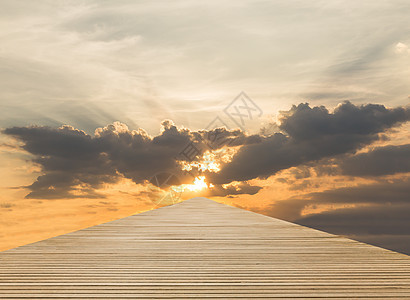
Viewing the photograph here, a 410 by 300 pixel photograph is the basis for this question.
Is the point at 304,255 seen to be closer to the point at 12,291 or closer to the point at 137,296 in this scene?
the point at 137,296

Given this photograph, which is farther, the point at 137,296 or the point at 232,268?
the point at 232,268

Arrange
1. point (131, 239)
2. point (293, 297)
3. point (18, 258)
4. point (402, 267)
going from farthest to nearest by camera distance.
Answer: point (131, 239), point (18, 258), point (402, 267), point (293, 297)

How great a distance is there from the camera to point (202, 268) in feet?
10.2

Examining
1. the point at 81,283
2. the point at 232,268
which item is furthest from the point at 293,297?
the point at 81,283

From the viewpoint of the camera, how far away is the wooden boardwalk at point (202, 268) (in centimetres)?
248

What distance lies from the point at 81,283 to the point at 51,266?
65 centimetres

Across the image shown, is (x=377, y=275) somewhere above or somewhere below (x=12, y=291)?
below

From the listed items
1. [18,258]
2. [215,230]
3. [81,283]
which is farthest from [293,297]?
[215,230]

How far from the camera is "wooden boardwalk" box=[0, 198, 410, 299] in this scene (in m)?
2.48

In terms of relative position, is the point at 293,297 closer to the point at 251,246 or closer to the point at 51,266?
the point at 251,246

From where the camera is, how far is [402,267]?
309cm

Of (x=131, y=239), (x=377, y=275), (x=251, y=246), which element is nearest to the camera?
(x=377, y=275)

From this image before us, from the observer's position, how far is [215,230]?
5.50 metres

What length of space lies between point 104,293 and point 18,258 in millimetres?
1532
